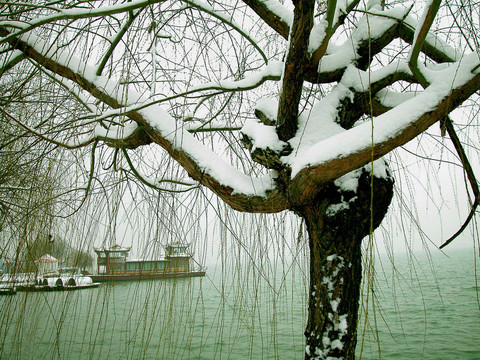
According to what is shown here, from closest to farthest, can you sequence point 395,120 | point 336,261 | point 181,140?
point 395,120
point 336,261
point 181,140

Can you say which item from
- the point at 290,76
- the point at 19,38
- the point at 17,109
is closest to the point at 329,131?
the point at 290,76

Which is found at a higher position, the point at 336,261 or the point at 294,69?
the point at 294,69

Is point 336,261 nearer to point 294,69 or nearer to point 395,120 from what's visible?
point 395,120

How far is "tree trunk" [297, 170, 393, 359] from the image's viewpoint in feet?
4.66

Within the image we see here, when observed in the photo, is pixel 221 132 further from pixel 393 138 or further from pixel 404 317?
pixel 404 317

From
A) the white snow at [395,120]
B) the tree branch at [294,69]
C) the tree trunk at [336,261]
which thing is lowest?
the tree trunk at [336,261]

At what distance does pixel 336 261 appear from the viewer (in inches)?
58.2

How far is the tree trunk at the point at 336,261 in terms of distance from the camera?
4.66 feet

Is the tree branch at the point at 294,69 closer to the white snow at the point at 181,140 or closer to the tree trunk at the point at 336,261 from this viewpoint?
the white snow at the point at 181,140

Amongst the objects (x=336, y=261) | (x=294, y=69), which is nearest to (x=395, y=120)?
(x=294, y=69)

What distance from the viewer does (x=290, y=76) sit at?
1.54 meters

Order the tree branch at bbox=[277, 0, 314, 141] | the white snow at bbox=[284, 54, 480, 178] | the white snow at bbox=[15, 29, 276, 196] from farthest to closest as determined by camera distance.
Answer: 1. the white snow at bbox=[15, 29, 276, 196]
2. the tree branch at bbox=[277, 0, 314, 141]
3. the white snow at bbox=[284, 54, 480, 178]

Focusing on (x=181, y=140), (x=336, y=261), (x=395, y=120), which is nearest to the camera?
(x=395, y=120)

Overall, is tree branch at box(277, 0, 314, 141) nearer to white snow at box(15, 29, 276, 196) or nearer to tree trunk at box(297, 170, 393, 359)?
white snow at box(15, 29, 276, 196)
